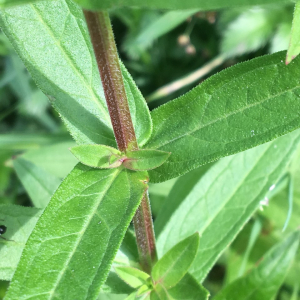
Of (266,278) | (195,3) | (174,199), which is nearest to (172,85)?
(174,199)

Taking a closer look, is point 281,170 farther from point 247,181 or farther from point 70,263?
point 70,263

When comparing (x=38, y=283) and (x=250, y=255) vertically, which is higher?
(x=250, y=255)

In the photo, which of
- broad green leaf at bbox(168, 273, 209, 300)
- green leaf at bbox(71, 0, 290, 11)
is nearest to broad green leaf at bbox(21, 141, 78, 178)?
broad green leaf at bbox(168, 273, 209, 300)

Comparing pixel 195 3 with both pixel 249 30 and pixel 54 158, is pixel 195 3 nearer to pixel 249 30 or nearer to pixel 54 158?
pixel 54 158

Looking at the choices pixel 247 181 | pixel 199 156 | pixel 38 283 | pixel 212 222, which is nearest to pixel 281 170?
pixel 247 181

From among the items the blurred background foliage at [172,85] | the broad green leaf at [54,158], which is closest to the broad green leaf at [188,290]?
the blurred background foliage at [172,85]

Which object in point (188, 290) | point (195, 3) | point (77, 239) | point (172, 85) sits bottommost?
point (188, 290)
